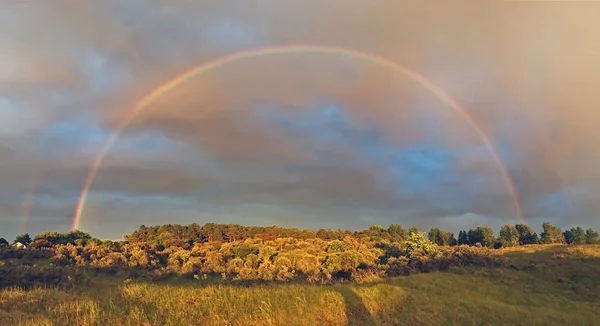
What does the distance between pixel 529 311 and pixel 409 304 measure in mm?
6596

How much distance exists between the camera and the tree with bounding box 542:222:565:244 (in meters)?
138

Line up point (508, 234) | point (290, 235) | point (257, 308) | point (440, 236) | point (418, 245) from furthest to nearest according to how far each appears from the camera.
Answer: point (440, 236) < point (508, 234) < point (290, 235) < point (418, 245) < point (257, 308)

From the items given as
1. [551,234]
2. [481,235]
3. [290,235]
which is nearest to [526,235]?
[551,234]

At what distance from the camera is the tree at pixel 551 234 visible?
13825cm

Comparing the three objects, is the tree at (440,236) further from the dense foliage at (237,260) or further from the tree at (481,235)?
the dense foliage at (237,260)

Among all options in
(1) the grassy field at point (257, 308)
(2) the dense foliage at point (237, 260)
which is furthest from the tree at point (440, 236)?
(1) the grassy field at point (257, 308)

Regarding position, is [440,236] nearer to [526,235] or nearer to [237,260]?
[526,235]

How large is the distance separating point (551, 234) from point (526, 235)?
27.6ft

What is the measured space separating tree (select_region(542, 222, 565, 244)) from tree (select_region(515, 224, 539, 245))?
2764 mm

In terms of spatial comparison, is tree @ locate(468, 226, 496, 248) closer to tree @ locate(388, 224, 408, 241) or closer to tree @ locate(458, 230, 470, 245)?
tree @ locate(458, 230, 470, 245)

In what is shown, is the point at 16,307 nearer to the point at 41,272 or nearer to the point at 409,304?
the point at 409,304

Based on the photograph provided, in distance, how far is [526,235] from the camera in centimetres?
14200

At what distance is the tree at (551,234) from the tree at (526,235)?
2.76m

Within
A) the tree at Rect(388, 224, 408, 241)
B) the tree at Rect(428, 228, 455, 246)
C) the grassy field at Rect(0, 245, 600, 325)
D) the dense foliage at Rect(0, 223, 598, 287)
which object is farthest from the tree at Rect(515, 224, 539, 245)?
the grassy field at Rect(0, 245, 600, 325)
